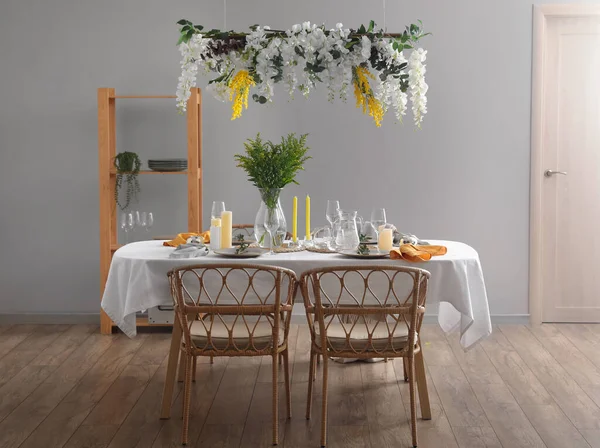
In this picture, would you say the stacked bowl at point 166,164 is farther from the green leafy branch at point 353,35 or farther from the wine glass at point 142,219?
the green leafy branch at point 353,35

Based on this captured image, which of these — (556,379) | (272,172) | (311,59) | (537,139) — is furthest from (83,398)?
(537,139)

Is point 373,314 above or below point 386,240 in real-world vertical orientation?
below

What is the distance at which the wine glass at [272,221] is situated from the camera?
157 inches

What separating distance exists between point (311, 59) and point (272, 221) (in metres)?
0.82

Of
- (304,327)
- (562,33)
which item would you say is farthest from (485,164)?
(304,327)

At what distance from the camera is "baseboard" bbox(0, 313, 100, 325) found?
575 cm

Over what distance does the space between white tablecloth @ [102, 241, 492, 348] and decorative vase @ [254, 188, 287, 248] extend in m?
0.19

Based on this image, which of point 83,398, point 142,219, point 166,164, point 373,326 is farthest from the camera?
point 166,164

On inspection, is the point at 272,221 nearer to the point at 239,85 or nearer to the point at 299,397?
the point at 239,85

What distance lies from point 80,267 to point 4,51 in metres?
1.60

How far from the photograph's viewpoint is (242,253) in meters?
3.81

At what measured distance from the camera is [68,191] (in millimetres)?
5699

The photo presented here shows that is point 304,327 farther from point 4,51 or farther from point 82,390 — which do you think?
point 4,51

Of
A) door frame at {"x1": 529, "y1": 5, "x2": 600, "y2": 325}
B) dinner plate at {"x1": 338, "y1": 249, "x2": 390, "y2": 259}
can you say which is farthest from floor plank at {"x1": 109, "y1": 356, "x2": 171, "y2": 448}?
door frame at {"x1": 529, "y1": 5, "x2": 600, "y2": 325}
